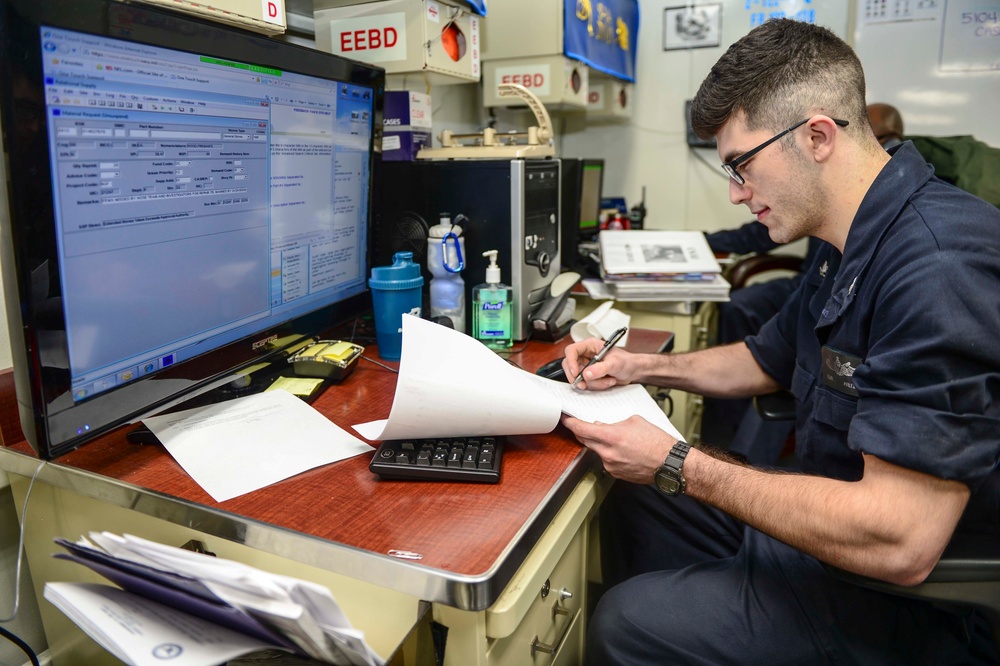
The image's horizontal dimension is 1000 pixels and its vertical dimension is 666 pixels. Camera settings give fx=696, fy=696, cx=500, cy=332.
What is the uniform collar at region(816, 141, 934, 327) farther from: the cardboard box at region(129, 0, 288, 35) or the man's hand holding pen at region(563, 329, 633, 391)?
the cardboard box at region(129, 0, 288, 35)

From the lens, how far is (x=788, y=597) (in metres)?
0.96

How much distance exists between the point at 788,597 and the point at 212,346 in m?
0.86

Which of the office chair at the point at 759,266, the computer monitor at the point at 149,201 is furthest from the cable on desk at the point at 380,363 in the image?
the office chair at the point at 759,266

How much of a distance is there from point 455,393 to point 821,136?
651mm

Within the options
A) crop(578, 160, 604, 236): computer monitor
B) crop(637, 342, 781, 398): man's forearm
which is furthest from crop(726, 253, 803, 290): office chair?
crop(637, 342, 781, 398): man's forearm

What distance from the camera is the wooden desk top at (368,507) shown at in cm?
67

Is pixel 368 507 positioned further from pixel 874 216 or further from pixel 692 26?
pixel 692 26

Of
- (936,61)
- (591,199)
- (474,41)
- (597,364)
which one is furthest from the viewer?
(936,61)

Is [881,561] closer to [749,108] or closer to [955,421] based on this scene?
[955,421]

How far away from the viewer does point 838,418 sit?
1.00 metres

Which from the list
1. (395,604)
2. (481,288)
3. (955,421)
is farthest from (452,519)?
(481,288)

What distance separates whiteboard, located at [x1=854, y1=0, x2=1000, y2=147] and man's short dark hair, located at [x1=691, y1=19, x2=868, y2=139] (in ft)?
6.85

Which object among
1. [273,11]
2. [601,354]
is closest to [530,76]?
[273,11]

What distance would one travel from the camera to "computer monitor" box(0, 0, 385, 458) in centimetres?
67
